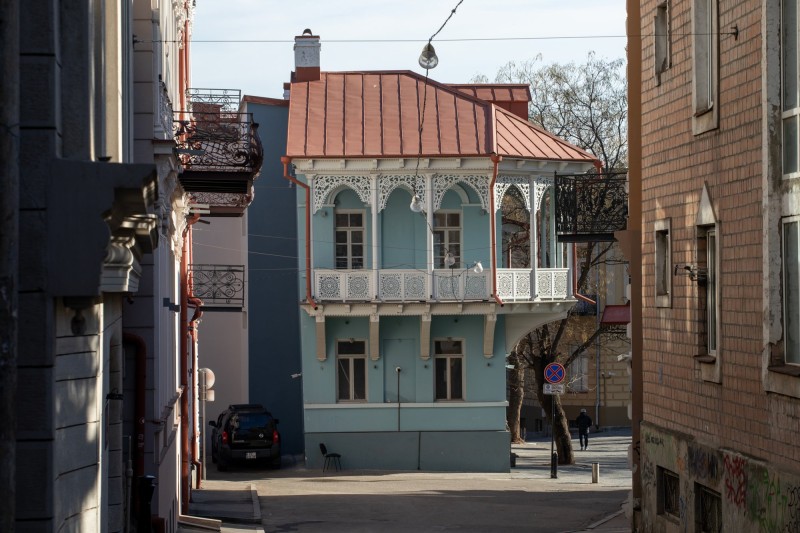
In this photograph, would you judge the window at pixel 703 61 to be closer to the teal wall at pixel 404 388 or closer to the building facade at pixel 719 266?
the building facade at pixel 719 266

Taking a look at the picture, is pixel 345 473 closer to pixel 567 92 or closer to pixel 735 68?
pixel 567 92

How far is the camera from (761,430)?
1334 cm

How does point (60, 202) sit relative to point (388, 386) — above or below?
above

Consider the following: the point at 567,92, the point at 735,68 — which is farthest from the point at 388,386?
the point at 735,68

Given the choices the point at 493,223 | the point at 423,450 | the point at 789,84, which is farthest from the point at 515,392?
the point at 789,84

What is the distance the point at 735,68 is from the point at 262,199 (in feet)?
77.6

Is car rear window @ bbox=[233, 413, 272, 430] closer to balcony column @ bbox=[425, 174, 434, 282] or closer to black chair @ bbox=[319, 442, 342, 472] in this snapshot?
black chair @ bbox=[319, 442, 342, 472]

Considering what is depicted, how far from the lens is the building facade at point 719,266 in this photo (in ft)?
41.7

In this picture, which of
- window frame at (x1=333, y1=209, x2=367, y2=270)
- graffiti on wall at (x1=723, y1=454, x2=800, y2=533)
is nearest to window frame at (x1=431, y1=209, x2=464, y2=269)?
window frame at (x1=333, y1=209, x2=367, y2=270)

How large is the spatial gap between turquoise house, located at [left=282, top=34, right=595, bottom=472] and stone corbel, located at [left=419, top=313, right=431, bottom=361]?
40 mm

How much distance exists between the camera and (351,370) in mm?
32875

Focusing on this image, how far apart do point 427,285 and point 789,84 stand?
778 inches

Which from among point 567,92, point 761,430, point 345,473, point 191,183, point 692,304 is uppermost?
point 567,92

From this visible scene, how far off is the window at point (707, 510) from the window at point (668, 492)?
1.10 m
